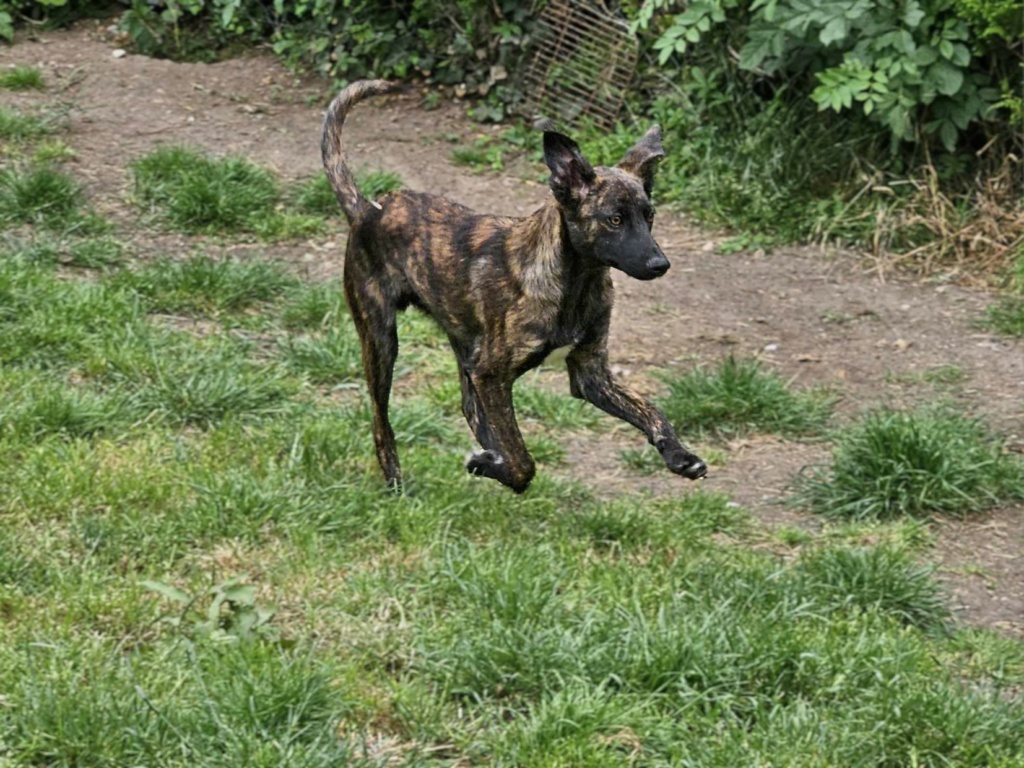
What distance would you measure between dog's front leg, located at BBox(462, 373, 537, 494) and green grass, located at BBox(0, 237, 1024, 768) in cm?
44

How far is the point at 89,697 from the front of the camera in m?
4.13

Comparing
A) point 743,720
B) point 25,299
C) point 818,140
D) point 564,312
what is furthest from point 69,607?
point 818,140

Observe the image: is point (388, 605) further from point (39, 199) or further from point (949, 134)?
point (949, 134)

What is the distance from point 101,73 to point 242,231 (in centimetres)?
243

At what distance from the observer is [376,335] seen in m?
5.28

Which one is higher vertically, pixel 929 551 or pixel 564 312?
pixel 564 312

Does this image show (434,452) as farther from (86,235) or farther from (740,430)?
(86,235)

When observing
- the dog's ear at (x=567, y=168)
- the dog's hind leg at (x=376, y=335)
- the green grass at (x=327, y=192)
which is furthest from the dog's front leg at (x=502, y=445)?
the green grass at (x=327, y=192)

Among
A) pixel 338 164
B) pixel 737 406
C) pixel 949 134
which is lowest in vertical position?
pixel 737 406

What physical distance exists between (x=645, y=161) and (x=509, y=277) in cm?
60

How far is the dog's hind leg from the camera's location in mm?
5270

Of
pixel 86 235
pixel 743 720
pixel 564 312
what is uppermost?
pixel 564 312

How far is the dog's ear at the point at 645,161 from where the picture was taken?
4.38 metres

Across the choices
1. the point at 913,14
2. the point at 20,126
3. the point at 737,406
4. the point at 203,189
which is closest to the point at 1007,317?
the point at 913,14
